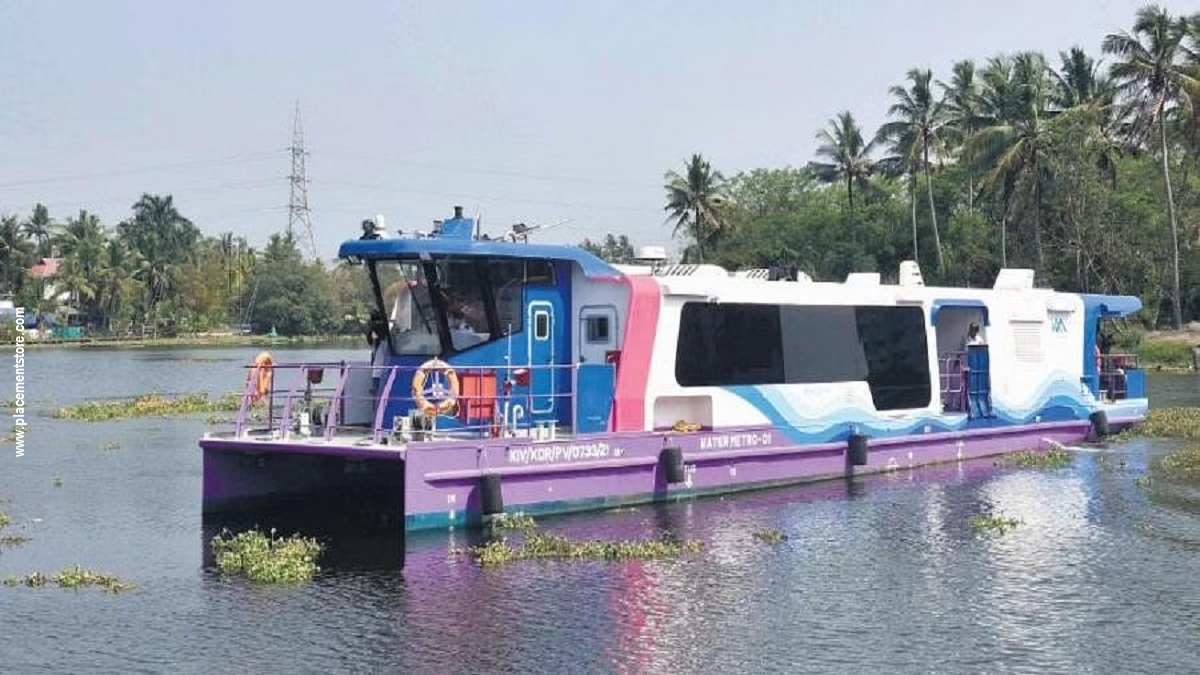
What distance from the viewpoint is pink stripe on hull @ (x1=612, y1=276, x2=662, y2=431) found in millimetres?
21703

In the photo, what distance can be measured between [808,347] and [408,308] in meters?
7.82

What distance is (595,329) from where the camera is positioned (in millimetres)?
22000

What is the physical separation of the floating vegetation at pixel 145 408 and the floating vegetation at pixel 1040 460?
2727cm

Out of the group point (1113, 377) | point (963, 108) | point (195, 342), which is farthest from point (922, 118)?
point (195, 342)

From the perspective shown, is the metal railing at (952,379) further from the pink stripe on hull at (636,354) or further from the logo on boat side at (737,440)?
the pink stripe on hull at (636,354)

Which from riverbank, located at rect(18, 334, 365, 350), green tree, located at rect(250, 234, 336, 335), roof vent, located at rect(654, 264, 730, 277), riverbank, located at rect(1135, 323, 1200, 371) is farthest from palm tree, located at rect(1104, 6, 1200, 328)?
green tree, located at rect(250, 234, 336, 335)

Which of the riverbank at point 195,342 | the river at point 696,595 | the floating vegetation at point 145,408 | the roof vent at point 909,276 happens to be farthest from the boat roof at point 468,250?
the riverbank at point 195,342

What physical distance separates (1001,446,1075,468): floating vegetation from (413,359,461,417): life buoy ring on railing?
544 inches

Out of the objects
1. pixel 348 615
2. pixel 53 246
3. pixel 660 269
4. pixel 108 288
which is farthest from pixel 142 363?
pixel 348 615

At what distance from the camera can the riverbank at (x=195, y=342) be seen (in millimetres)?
121713

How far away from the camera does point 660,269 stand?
78.5ft

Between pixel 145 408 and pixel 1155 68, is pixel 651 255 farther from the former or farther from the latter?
pixel 1155 68

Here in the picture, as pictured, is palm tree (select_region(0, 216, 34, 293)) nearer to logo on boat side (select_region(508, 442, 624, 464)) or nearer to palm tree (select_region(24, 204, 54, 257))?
palm tree (select_region(24, 204, 54, 257))

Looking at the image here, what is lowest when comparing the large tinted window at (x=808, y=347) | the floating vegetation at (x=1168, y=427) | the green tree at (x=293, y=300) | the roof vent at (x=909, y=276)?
the floating vegetation at (x=1168, y=427)
